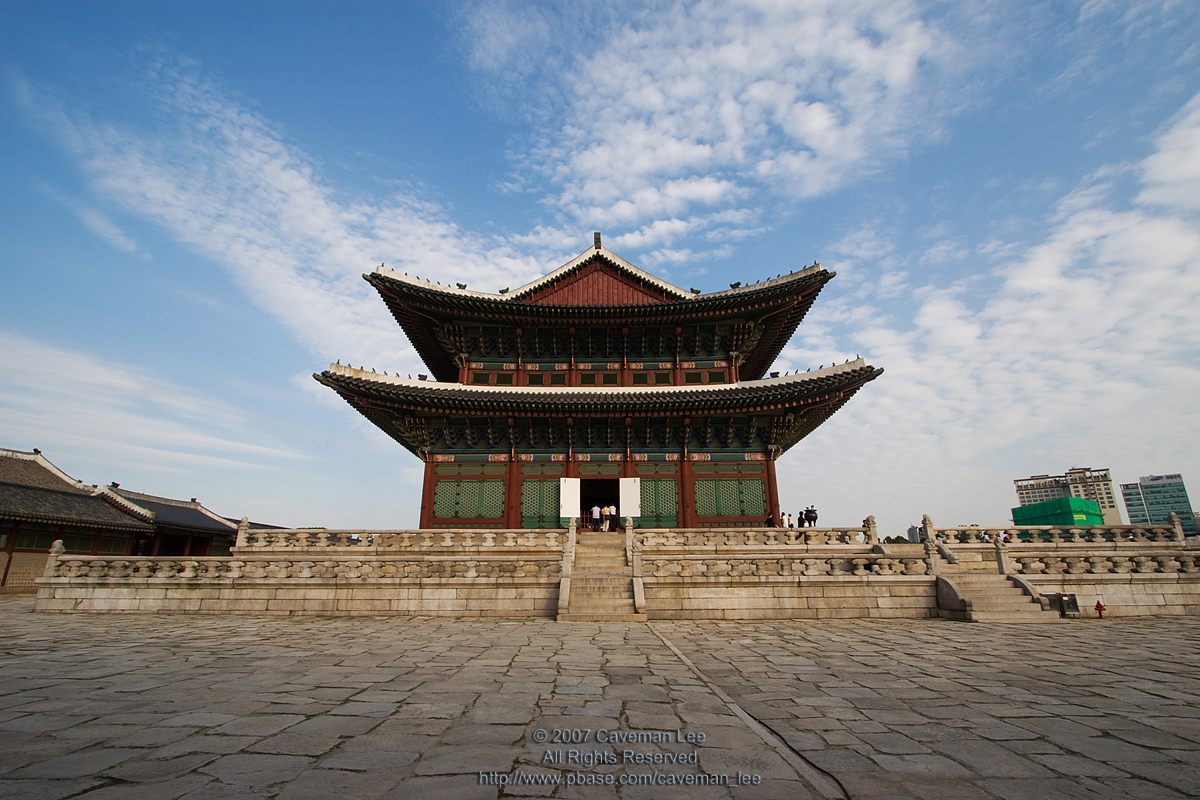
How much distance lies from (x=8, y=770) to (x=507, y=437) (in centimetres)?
1751

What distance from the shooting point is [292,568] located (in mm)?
12922

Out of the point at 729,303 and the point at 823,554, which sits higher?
the point at 729,303

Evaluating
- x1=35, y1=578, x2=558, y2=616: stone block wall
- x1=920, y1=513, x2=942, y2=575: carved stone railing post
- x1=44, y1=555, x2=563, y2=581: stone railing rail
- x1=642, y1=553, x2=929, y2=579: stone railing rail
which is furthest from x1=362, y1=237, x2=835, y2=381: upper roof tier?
x1=35, y1=578, x2=558, y2=616: stone block wall

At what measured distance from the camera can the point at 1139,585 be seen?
12.2 metres

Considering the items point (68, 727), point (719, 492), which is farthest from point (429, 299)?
point (68, 727)

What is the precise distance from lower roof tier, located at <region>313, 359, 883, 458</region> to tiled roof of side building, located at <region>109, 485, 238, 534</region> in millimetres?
15712

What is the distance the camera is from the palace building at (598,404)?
63.7 ft

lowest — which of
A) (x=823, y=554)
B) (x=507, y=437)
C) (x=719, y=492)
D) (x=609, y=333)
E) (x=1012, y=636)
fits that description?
(x=1012, y=636)

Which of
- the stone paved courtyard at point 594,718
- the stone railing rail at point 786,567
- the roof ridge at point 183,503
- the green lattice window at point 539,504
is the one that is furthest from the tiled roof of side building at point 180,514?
the stone railing rail at point 786,567

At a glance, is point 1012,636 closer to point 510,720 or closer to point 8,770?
point 510,720

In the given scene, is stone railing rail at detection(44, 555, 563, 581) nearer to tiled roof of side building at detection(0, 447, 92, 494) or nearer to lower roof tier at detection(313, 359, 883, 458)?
lower roof tier at detection(313, 359, 883, 458)

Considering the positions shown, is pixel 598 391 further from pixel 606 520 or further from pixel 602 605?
pixel 602 605

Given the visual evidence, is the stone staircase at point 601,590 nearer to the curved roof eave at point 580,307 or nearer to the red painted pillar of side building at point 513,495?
the red painted pillar of side building at point 513,495

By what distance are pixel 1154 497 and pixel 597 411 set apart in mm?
152651
